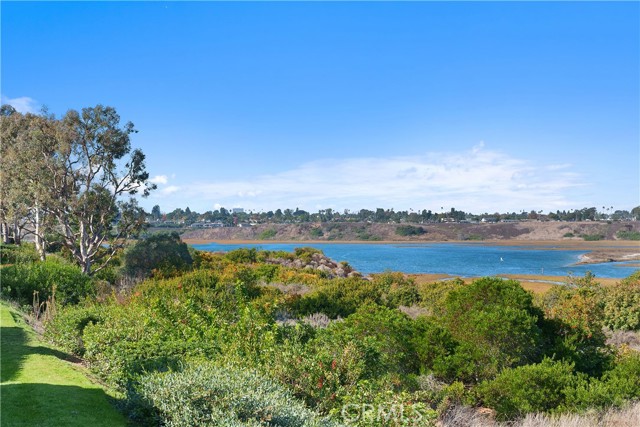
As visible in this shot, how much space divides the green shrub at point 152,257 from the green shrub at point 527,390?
58.6 ft

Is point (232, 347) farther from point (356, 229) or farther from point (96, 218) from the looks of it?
point (356, 229)

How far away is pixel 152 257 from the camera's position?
2489 cm

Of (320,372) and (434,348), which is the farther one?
(434,348)

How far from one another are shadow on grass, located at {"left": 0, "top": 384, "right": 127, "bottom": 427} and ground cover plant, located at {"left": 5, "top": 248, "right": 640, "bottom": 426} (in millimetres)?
388

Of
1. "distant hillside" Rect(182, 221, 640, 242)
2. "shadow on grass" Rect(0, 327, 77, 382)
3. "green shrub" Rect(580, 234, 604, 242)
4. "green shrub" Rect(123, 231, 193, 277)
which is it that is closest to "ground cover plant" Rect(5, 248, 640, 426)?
"shadow on grass" Rect(0, 327, 77, 382)

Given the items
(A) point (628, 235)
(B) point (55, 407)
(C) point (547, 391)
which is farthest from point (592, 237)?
(B) point (55, 407)

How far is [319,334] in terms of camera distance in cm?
927

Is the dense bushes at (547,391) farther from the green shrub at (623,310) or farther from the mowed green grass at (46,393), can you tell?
the green shrub at (623,310)

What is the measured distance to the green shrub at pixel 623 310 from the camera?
16.5 metres

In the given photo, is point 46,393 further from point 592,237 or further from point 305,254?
point 592,237

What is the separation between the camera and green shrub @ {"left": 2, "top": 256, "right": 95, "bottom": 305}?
16016 mm

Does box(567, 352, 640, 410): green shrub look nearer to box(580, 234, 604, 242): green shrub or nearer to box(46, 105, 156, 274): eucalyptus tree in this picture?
box(46, 105, 156, 274): eucalyptus tree

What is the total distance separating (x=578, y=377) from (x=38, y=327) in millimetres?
12822

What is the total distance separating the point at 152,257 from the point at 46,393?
18.7 meters
